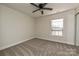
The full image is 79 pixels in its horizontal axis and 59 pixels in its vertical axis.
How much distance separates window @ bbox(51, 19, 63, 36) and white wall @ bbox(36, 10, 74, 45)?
29 centimetres

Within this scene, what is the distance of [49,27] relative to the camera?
6.04m

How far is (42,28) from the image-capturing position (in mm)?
6801

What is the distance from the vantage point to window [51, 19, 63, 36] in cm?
527

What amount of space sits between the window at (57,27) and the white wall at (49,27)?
0.29 m

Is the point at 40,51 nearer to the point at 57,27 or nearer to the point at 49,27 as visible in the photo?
the point at 57,27

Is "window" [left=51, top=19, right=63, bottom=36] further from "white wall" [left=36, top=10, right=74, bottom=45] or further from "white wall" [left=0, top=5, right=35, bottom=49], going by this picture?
"white wall" [left=0, top=5, right=35, bottom=49]

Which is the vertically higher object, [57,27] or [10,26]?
[10,26]

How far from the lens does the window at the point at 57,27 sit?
5.27 meters

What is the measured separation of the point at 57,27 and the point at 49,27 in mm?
728

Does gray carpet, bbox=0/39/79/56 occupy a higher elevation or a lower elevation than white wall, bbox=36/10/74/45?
lower

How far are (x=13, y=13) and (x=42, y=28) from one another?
10.2ft

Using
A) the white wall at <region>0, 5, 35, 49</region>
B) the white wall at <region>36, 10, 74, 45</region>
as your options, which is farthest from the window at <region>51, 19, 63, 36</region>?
the white wall at <region>0, 5, 35, 49</region>

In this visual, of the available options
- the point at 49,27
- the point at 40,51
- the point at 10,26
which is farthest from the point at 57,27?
the point at 10,26

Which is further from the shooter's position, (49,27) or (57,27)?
(49,27)
